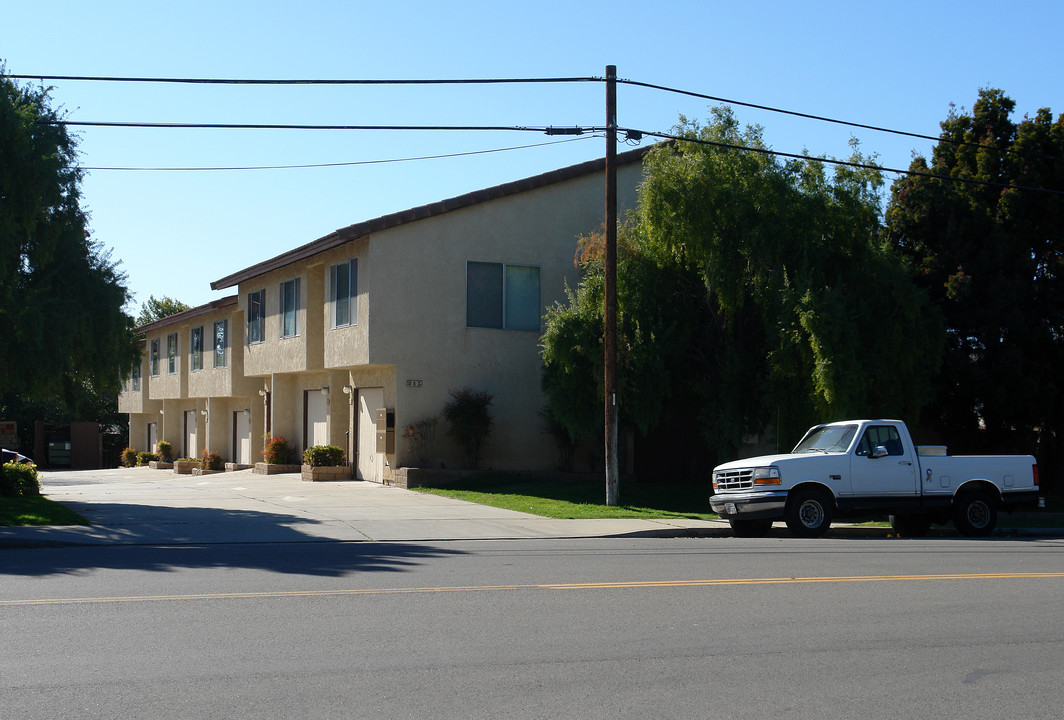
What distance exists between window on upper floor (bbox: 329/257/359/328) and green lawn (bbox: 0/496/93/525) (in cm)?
929

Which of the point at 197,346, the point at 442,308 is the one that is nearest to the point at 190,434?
Result: the point at 197,346

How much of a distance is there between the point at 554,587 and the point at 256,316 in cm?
2539

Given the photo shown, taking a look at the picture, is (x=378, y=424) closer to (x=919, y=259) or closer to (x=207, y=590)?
(x=919, y=259)

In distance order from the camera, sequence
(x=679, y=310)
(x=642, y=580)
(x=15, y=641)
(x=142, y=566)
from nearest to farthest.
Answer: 1. (x=15, y=641)
2. (x=642, y=580)
3. (x=142, y=566)
4. (x=679, y=310)

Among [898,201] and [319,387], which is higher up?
[898,201]

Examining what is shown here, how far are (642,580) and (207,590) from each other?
14.1 feet

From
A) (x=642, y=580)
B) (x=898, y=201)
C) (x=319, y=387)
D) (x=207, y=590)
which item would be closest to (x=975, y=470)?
(x=642, y=580)

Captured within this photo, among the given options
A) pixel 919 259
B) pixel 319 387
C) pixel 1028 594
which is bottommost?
pixel 1028 594

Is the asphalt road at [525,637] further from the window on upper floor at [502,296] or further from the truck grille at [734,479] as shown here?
the window on upper floor at [502,296]

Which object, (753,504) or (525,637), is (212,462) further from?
(525,637)

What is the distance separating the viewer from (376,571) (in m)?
11.0

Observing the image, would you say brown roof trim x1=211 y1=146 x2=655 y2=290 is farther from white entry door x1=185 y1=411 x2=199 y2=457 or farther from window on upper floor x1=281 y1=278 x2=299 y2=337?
white entry door x1=185 y1=411 x2=199 y2=457

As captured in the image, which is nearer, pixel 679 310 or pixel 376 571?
pixel 376 571

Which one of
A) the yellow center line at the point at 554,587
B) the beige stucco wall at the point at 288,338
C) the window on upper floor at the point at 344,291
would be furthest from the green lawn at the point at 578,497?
the yellow center line at the point at 554,587
